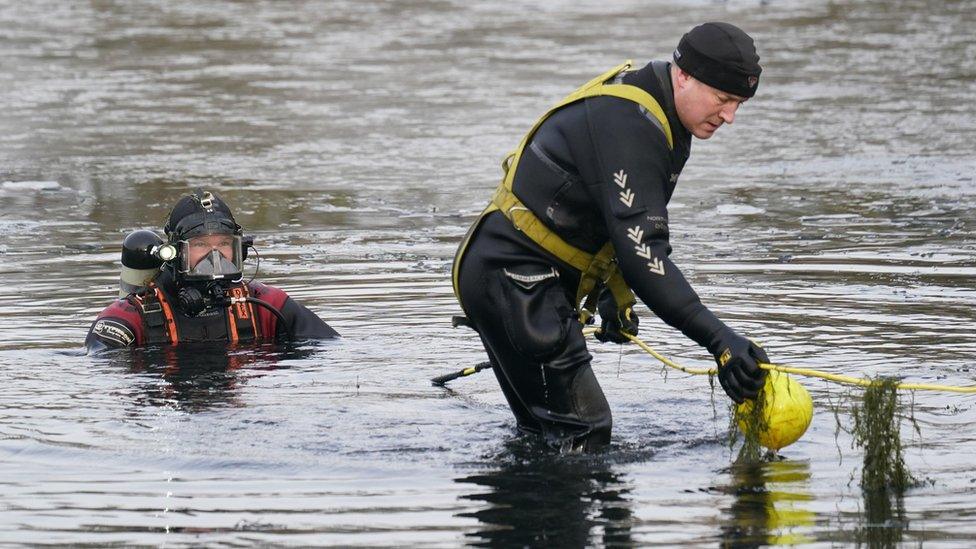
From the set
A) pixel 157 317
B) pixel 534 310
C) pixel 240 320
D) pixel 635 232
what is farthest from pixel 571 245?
pixel 157 317

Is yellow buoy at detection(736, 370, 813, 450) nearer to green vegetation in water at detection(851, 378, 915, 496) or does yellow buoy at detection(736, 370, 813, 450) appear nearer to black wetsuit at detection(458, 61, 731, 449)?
green vegetation in water at detection(851, 378, 915, 496)

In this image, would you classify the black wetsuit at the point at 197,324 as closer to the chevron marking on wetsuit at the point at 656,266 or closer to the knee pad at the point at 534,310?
the knee pad at the point at 534,310

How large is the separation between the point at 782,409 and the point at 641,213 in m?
0.88

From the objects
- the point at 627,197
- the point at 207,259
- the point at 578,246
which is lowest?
the point at 578,246

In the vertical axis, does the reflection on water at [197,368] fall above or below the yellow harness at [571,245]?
below

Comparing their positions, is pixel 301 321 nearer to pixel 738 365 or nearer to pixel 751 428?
pixel 751 428

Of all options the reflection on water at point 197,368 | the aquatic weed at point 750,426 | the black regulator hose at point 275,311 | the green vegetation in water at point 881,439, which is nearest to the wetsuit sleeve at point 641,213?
the aquatic weed at point 750,426

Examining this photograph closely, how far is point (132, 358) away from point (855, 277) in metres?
4.33

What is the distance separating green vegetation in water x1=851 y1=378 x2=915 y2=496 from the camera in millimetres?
5516

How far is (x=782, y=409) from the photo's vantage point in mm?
5816

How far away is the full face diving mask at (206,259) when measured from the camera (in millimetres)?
8203

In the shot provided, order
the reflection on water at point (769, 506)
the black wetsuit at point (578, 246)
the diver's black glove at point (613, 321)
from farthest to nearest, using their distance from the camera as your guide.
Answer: the diver's black glove at point (613, 321) < the black wetsuit at point (578, 246) < the reflection on water at point (769, 506)

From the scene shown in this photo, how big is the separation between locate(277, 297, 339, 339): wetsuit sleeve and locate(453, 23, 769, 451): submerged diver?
92.0 inches

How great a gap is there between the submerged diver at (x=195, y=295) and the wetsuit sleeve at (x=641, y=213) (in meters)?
3.10
